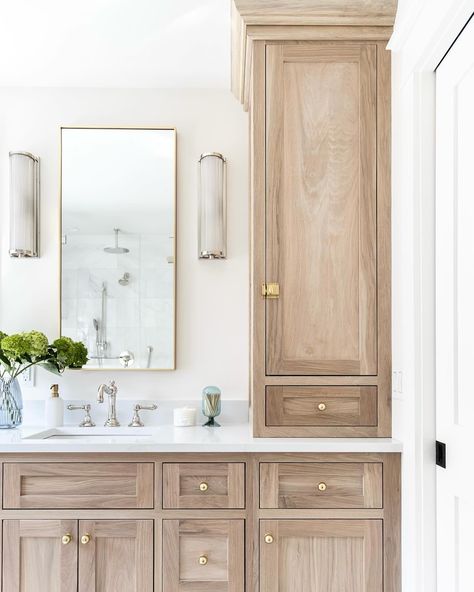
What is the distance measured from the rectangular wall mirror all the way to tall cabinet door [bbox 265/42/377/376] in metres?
0.70

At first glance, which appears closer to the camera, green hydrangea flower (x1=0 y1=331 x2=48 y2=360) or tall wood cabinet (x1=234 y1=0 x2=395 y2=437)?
tall wood cabinet (x1=234 y1=0 x2=395 y2=437)

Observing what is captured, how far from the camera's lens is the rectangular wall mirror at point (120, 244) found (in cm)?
283

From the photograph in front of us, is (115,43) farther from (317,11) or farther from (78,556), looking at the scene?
(78,556)

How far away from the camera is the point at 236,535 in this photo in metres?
2.14

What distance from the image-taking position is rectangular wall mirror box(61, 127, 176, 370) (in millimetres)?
2828

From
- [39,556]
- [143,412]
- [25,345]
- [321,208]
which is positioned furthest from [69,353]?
[321,208]

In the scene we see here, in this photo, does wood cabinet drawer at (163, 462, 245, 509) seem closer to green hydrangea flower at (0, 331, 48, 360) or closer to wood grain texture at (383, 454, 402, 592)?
wood grain texture at (383, 454, 402, 592)

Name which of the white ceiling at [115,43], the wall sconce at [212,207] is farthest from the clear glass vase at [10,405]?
the white ceiling at [115,43]

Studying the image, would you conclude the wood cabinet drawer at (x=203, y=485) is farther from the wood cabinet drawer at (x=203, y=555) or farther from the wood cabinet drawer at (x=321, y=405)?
the wood cabinet drawer at (x=321, y=405)

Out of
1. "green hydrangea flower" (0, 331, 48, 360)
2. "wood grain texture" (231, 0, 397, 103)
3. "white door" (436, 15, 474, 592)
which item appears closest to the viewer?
"white door" (436, 15, 474, 592)

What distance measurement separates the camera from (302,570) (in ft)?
7.02

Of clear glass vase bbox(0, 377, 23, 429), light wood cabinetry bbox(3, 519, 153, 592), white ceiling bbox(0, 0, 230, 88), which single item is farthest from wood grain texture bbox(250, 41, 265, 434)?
clear glass vase bbox(0, 377, 23, 429)

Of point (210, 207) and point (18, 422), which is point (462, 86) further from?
point (18, 422)

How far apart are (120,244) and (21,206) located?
45 centimetres
